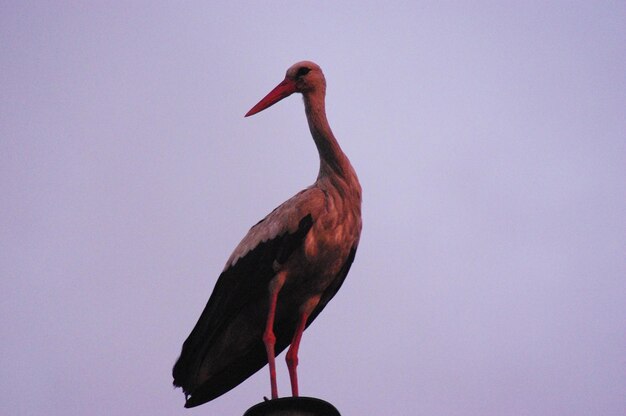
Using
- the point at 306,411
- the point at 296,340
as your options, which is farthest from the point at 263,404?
the point at 296,340

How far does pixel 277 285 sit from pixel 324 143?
70.2 inches

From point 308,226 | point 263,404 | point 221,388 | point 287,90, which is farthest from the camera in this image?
point 287,90

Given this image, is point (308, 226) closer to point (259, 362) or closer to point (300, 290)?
point (300, 290)

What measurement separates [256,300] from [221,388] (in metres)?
1.10

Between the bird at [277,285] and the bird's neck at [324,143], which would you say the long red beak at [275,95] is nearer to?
the bird's neck at [324,143]

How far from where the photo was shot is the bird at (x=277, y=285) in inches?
326

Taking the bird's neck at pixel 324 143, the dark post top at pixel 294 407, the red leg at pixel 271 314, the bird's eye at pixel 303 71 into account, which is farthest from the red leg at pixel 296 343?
the bird's eye at pixel 303 71

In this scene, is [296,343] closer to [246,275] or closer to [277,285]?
[277,285]

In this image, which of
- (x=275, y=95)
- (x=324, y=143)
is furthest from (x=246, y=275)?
(x=275, y=95)

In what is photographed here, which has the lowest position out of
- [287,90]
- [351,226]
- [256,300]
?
[256,300]

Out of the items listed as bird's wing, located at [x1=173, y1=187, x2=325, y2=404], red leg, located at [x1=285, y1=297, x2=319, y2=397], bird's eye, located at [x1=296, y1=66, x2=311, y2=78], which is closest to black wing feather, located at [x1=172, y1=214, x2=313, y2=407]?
bird's wing, located at [x1=173, y1=187, x2=325, y2=404]

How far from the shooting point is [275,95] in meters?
9.67

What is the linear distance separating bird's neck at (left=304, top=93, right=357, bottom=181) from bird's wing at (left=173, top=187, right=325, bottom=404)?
0.36 metres

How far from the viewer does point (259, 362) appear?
8.90 meters
